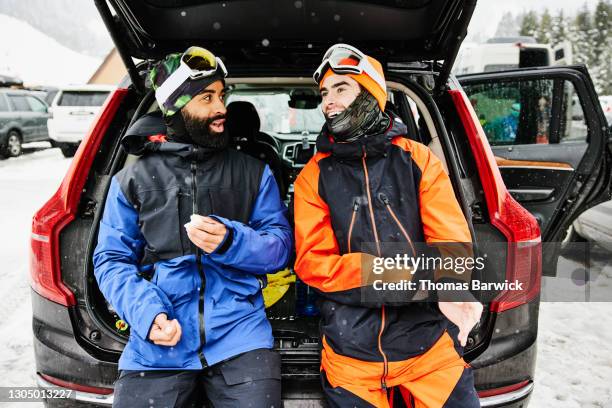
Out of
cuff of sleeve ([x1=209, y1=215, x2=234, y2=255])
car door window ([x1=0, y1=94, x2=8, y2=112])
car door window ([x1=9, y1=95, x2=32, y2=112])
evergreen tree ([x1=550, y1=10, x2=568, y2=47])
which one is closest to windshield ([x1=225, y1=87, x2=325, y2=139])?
cuff of sleeve ([x1=209, y1=215, x2=234, y2=255])

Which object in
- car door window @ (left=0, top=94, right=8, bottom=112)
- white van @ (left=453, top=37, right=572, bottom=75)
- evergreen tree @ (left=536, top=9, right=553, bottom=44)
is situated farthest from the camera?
evergreen tree @ (left=536, top=9, right=553, bottom=44)

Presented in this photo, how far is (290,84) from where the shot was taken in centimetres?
243

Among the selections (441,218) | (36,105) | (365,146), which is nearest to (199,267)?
(365,146)

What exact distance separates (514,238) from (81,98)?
46.2ft

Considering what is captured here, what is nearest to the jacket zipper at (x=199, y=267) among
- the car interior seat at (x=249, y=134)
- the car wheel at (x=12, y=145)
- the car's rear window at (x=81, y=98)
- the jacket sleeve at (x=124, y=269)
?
the jacket sleeve at (x=124, y=269)

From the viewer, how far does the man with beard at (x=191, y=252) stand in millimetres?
1637

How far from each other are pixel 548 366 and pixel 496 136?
6.46 feet

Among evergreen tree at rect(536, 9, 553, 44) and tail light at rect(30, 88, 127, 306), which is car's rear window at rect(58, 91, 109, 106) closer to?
tail light at rect(30, 88, 127, 306)

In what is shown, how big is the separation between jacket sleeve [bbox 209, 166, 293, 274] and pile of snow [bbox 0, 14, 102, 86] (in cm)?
11158

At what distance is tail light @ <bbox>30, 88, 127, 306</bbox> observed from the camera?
189 cm

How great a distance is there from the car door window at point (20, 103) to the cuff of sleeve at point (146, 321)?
48.7 feet

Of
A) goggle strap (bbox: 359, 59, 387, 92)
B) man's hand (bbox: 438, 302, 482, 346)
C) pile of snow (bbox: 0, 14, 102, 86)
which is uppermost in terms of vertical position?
pile of snow (bbox: 0, 14, 102, 86)

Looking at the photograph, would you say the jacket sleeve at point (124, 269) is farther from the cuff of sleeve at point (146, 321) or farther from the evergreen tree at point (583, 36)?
the evergreen tree at point (583, 36)

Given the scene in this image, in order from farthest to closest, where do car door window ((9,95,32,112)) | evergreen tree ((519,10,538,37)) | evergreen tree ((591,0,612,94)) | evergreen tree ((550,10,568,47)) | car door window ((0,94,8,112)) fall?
evergreen tree ((519,10,538,37)), evergreen tree ((550,10,568,47)), evergreen tree ((591,0,612,94)), car door window ((9,95,32,112)), car door window ((0,94,8,112))
